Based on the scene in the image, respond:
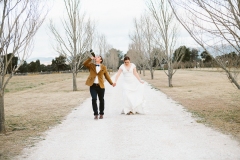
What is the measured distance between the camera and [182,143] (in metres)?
5.22

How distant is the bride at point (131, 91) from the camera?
870 centimetres

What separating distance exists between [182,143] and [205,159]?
3.16ft

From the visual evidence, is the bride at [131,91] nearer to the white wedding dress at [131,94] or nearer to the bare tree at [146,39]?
the white wedding dress at [131,94]

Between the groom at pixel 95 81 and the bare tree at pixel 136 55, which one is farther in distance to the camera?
the bare tree at pixel 136 55

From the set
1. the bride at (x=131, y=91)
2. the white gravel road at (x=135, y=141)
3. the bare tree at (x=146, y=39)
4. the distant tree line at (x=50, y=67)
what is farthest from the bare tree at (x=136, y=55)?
the distant tree line at (x=50, y=67)

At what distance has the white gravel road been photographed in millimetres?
4578

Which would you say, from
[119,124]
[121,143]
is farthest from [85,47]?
[121,143]

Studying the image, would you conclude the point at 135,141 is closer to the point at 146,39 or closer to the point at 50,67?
the point at 146,39

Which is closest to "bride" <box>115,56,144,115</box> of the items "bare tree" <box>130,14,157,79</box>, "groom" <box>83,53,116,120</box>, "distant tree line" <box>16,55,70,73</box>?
"groom" <box>83,53,116,120</box>

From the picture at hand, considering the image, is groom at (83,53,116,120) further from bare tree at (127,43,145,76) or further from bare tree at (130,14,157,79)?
bare tree at (127,43,145,76)

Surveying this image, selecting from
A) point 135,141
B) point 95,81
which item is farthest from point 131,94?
point 135,141

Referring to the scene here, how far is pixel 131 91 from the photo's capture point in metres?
8.81

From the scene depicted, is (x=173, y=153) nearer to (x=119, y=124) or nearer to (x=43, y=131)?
(x=119, y=124)

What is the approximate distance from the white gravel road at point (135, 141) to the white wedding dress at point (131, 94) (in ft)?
2.49
